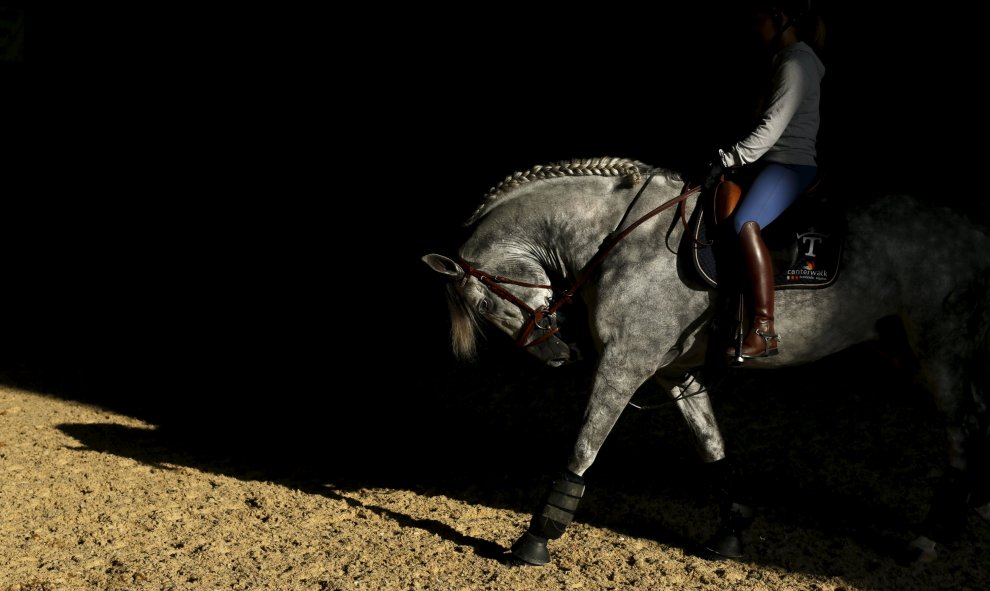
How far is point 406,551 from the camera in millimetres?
4613

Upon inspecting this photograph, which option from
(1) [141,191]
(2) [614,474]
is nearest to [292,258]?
(1) [141,191]

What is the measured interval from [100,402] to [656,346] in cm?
438

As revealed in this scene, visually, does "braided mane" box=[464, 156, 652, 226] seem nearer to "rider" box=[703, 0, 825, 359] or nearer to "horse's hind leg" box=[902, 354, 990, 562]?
"rider" box=[703, 0, 825, 359]

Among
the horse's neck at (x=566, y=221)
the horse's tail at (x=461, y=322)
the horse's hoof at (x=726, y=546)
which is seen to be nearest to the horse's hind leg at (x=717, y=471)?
the horse's hoof at (x=726, y=546)

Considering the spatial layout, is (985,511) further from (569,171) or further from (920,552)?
(569,171)

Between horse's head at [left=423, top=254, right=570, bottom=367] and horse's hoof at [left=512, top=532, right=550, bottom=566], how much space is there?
80 centimetres

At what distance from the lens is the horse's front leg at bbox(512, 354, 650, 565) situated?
14.3 ft

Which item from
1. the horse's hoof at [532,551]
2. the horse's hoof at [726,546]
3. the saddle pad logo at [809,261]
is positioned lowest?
the horse's hoof at [532,551]

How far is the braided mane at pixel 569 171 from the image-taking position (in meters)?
4.58

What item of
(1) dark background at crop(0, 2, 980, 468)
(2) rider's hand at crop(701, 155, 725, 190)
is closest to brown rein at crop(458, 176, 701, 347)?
(2) rider's hand at crop(701, 155, 725, 190)

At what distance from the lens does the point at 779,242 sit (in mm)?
4246

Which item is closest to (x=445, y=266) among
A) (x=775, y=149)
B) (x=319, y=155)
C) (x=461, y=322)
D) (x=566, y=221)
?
(x=461, y=322)

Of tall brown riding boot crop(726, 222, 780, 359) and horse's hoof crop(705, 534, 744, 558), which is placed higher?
tall brown riding boot crop(726, 222, 780, 359)

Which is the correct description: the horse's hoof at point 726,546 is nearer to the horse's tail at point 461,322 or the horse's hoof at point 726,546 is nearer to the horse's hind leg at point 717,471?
the horse's hind leg at point 717,471
